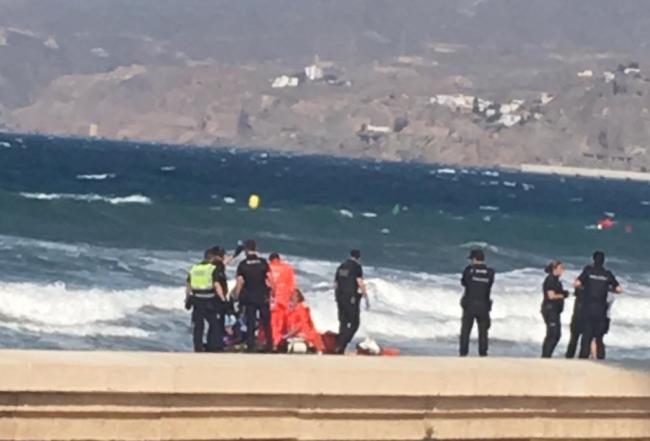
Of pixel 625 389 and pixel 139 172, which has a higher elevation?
pixel 139 172

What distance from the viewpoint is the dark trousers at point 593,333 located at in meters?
16.7

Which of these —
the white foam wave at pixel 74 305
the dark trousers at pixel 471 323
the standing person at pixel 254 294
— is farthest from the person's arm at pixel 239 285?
the white foam wave at pixel 74 305

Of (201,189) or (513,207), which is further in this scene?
(513,207)

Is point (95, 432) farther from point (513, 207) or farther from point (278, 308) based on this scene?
point (513, 207)

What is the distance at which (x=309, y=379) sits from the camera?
809 centimetres

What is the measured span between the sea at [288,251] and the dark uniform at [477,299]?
5899 millimetres

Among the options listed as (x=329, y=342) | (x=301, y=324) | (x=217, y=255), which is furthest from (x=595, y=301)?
(x=217, y=255)

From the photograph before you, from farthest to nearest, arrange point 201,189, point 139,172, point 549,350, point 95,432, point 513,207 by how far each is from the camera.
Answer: point 139,172 → point 513,207 → point 201,189 → point 549,350 → point 95,432

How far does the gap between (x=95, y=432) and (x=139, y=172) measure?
9814 cm

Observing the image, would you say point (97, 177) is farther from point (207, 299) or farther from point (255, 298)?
point (255, 298)

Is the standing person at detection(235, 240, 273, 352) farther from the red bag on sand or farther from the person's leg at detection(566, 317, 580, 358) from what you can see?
the person's leg at detection(566, 317, 580, 358)

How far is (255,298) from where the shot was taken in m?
15.8

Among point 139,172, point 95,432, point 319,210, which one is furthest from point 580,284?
point 139,172

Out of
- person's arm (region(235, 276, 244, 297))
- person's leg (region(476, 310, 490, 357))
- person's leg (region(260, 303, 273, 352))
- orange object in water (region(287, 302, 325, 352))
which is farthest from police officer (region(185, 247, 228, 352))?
person's leg (region(476, 310, 490, 357))
